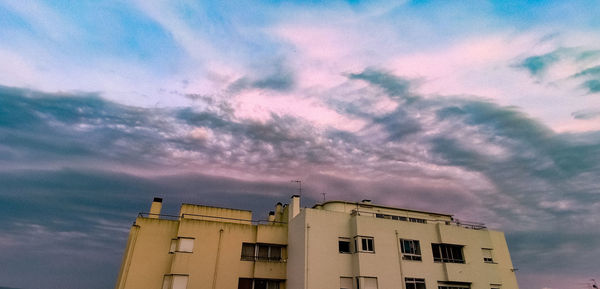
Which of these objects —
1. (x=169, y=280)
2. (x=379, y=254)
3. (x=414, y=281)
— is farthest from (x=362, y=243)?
(x=169, y=280)

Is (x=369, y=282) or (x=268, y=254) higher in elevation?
(x=268, y=254)

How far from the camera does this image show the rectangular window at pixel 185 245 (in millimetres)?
30094

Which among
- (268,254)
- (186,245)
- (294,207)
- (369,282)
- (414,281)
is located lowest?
(369,282)

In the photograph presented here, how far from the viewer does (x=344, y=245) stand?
98.9 feet

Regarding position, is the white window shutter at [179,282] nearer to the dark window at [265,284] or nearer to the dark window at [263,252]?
the dark window at [265,284]

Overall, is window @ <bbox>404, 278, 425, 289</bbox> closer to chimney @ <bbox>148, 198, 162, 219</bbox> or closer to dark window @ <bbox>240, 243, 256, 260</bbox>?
dark window @ <bbox>240, 243, 256, 260</bbox>

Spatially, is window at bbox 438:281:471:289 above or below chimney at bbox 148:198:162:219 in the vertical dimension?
below

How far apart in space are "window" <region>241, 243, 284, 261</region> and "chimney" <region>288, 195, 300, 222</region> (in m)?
3.61

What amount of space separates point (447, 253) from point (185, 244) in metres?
26.7

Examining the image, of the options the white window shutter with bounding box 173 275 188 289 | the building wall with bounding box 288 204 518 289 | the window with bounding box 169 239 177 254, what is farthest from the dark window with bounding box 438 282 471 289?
the window with bounding box 169 239 177 254

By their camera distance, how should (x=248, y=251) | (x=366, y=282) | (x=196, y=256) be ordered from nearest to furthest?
(x=366, y=282) < (x=196, y=256) < (x=248, y=251)

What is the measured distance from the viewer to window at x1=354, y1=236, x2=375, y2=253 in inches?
1145

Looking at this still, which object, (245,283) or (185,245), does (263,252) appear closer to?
(245,283)

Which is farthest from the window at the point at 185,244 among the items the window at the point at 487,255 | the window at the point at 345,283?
the window at the point at 487,255
